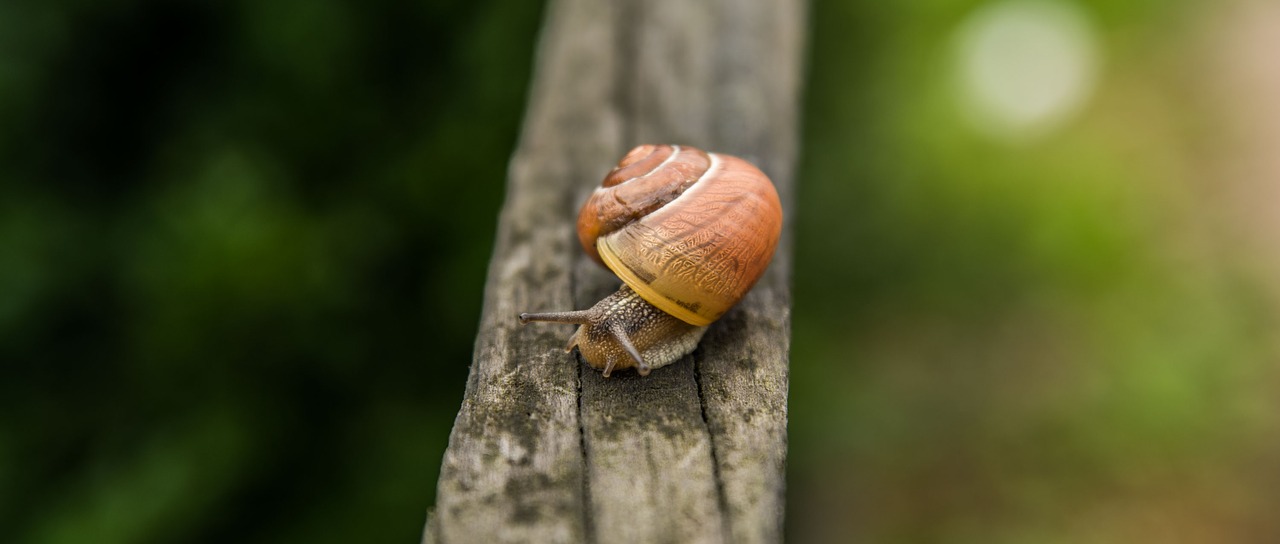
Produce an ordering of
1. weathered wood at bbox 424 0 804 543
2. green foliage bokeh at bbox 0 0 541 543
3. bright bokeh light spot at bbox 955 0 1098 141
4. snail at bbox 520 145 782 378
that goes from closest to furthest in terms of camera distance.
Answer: weathered wood at bbox 424 0 804 543
snail at bbox 520 145 782 378
green foliage bokeh at bbox 0 0 541 543
bright bokeh light spot at bbox 955 0 1098 141

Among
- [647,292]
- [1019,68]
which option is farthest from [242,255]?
[1019,68]

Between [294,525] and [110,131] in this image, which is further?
[110,131]

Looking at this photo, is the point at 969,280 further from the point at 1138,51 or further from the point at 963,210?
the point at 1138,51

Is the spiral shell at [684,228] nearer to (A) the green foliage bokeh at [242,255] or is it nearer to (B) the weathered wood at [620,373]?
(B) the weathered wood at [620,373]

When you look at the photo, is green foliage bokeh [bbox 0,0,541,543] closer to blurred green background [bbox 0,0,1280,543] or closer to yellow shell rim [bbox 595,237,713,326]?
blurred green background [bbox 0,0,1280,543]

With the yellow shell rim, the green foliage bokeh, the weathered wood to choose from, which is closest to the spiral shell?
the yellow shell rim

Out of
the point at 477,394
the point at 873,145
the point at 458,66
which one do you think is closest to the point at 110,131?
the point at 458,66

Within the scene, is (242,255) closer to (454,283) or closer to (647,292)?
(454,283)
